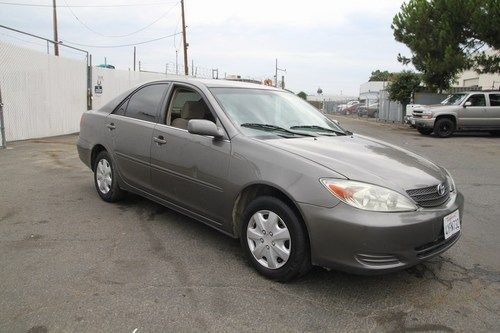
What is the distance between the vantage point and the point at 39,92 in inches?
507

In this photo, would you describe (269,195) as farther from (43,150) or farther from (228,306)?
(43,150)

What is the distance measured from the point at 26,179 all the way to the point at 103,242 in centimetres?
350

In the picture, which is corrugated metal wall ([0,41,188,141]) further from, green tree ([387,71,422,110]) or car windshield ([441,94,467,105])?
green tree ([387,71,422,110])

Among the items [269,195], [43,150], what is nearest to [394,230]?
[269,195]

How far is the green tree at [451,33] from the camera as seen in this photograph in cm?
1933

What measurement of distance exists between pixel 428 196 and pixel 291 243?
107 centimetres

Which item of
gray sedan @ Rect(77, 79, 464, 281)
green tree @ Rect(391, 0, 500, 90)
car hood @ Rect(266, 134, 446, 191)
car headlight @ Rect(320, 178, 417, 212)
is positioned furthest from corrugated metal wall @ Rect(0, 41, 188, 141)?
green tree @ Rect(391, 0, 500, 90)

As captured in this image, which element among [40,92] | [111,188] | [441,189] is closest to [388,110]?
[40,92]

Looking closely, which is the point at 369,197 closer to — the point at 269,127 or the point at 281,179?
the point at 281,179

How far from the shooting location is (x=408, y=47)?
920 inches

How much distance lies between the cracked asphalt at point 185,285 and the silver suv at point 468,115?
13.3 meters

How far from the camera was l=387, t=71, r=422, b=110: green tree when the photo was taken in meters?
25.8

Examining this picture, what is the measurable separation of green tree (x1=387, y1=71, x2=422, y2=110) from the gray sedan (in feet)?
73.1

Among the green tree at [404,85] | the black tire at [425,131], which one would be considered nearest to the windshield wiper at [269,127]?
the black tire at [425,131]
